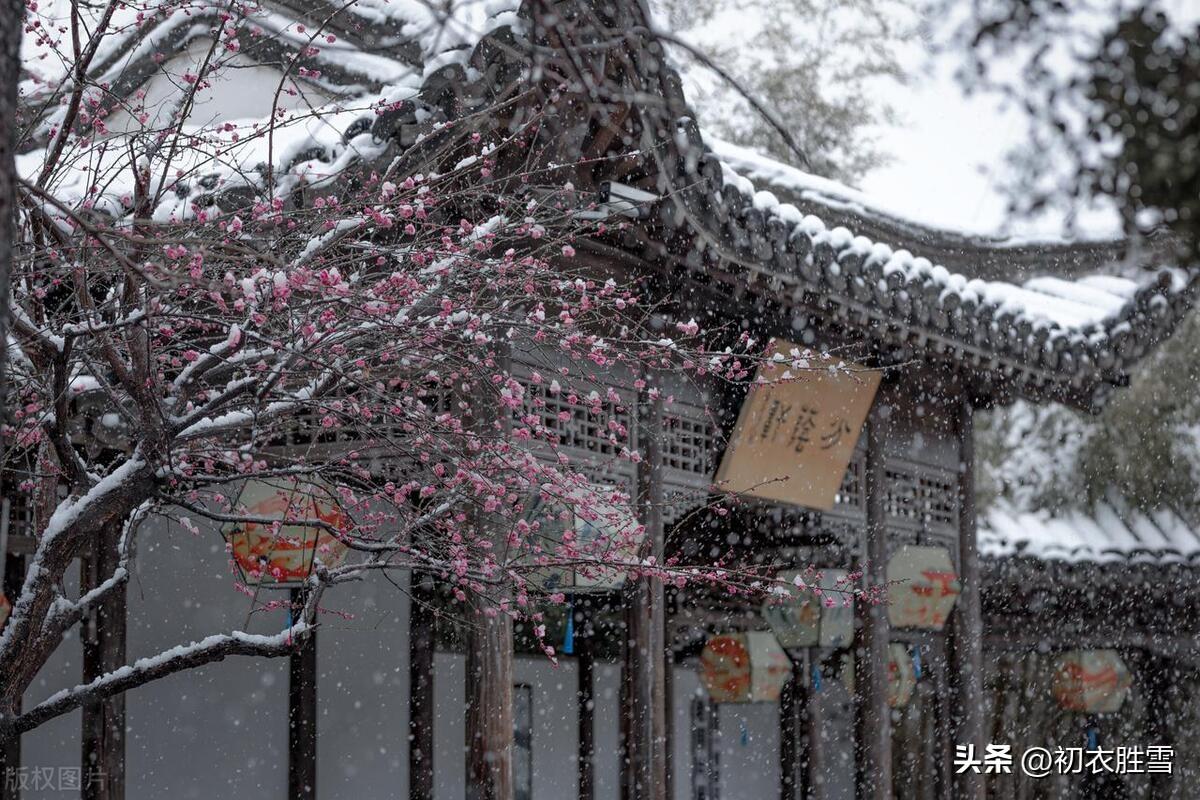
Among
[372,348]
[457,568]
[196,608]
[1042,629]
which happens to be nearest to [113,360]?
[372,348]

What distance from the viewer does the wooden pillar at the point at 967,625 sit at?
10.9 m

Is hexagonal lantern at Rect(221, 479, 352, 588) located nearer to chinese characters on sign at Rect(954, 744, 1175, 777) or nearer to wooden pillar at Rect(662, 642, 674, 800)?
wooden pillar at Rect(662, 642, 674, 800)

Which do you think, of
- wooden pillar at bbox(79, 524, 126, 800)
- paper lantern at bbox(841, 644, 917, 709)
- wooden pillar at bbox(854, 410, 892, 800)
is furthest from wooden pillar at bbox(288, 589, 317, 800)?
paper lantern at bbox(841, 644, 917, 709)

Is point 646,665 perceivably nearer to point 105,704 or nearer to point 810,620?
point 810,620

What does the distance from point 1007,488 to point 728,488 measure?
10.2m

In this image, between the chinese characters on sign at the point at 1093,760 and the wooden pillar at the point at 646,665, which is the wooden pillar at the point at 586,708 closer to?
the wooden pillar at the point at 646,665

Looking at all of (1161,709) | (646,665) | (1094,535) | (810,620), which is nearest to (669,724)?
(810,620)

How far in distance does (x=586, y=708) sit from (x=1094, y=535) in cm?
761

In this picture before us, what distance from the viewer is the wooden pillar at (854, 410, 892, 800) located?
9688mm

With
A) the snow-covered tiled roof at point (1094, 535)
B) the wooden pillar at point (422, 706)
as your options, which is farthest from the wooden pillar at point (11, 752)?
the snow-covered tiled roof at point (1094, 535)

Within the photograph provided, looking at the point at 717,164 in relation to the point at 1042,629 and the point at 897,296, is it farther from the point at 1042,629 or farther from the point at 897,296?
the point at 1042,629

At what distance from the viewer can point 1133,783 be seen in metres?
16.2

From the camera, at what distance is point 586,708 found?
31.7 feet

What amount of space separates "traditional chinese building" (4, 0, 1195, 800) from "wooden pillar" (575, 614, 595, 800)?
0.03 metres
